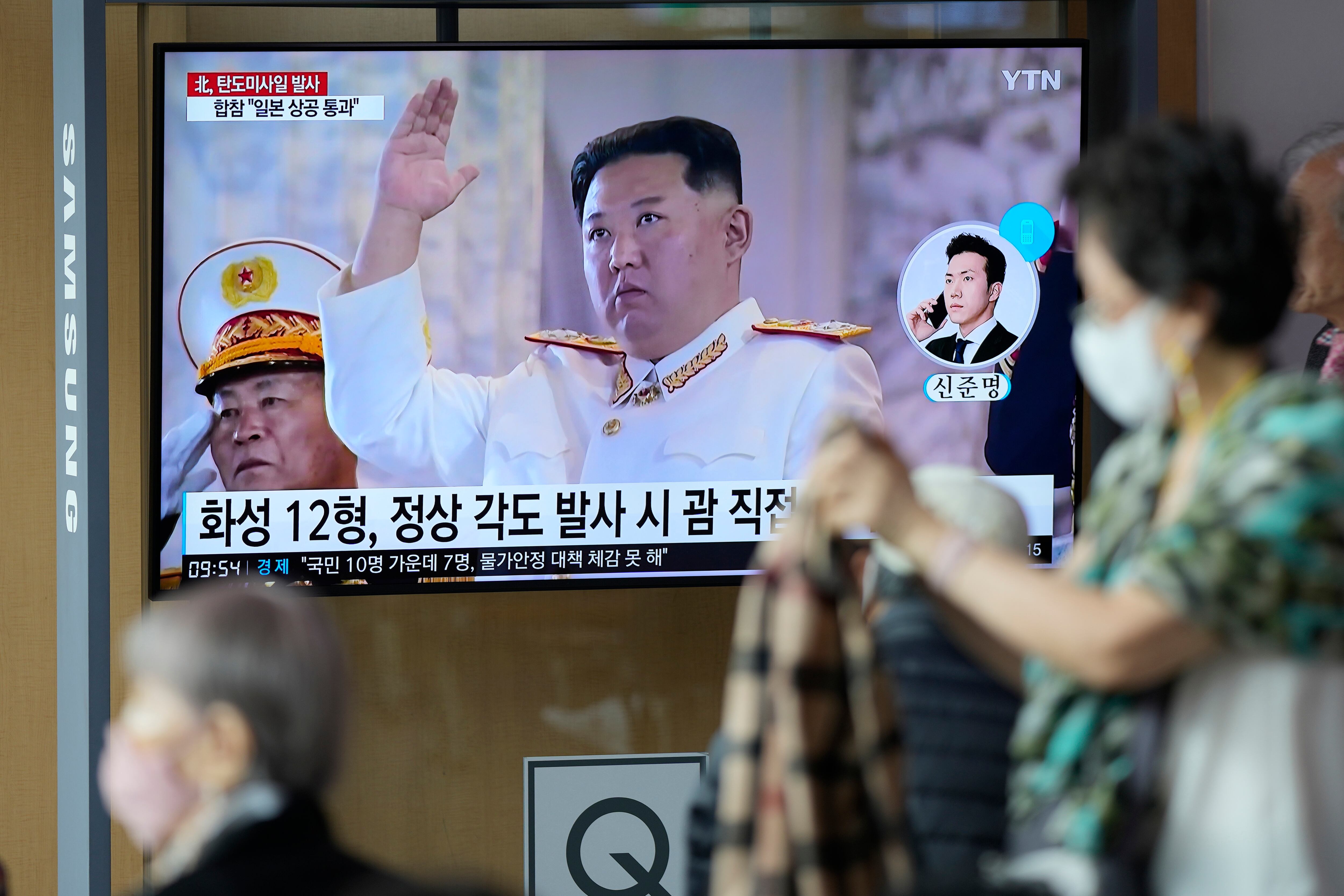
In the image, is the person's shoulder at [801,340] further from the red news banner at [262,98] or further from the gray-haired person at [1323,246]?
the red news banner at [262,98]

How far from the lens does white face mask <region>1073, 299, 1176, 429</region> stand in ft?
3.88

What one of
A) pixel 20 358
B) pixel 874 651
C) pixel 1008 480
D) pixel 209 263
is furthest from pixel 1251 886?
pixel 20 358

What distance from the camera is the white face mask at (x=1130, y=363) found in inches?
46.6

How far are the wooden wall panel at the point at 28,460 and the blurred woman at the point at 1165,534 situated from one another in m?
2.68

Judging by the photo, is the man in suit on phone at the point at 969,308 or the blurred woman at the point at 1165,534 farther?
the man in suit on phone at the point at 969,308

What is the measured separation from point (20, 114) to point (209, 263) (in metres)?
0.78

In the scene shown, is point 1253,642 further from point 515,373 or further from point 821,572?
point 515,373

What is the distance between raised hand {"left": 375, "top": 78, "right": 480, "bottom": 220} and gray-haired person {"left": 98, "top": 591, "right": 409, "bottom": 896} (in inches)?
71.8

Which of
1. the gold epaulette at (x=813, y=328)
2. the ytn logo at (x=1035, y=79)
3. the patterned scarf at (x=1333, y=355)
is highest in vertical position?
the ytn logo at (x=1035, y=79)

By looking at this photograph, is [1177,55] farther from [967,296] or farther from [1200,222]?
[1200,222]

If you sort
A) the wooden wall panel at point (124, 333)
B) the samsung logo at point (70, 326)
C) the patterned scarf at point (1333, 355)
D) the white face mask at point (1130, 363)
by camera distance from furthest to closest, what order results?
the wooden wall panel at point (124, 333), the samsung logo at point (70, 326), the patterned scarf at point (1333, 355), the white face mask at point (1130, 363)

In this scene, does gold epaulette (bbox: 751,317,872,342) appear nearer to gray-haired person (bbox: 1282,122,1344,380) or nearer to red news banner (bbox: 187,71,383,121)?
gray-haired person (bbox: 1282,122,1344,380)

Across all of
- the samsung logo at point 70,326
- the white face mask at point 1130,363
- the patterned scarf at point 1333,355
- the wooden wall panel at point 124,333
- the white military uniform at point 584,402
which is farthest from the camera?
the wooden wall panel at point 124,333
